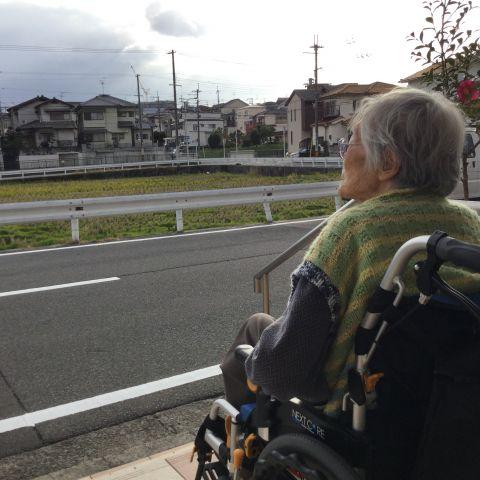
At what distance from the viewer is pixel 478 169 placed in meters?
12.0

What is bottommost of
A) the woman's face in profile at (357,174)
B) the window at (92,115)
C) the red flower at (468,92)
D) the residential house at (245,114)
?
the woman's face in profile at (357,174)

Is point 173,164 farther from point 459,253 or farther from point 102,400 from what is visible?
point 459,253

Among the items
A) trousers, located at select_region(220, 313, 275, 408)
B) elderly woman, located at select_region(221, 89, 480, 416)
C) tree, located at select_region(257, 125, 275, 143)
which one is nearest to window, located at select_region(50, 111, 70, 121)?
tree, located at select_region(257, 125, 275, 143)

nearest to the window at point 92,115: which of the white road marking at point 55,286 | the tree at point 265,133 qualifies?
the tree at point 265,133

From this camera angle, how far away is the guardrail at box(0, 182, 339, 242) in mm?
9516

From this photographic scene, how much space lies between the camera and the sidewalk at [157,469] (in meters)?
2.53

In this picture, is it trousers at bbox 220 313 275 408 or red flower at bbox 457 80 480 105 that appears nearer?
trousers at bbox 220 313 275 408

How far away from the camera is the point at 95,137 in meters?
65.4

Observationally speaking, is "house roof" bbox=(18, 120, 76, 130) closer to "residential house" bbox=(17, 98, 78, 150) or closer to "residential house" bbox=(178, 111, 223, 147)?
"residential house" bbox=(17, 98, 78, 150)

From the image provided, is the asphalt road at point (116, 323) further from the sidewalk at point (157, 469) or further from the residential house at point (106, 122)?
the residential house at point (106, 122)

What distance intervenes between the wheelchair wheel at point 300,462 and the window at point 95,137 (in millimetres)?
67037

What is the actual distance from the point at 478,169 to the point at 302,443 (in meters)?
11.8

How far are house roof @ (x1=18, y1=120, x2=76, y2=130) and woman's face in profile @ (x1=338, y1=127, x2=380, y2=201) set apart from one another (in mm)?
65072

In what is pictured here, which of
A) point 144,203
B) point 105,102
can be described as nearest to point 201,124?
point 105,102
